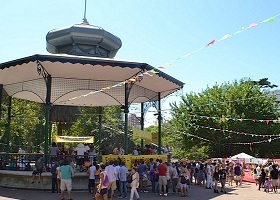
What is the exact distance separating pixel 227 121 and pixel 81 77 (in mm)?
22288

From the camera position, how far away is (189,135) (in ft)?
129

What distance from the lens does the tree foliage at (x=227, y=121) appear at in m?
37.5

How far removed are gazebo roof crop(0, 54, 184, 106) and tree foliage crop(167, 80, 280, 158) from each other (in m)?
16.1

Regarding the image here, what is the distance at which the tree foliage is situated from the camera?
123ft

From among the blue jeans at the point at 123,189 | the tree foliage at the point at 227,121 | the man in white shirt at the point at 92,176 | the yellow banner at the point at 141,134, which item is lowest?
the blue jeans at the point at 123,189

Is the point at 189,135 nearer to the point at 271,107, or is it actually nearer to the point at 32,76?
the point at 271,107

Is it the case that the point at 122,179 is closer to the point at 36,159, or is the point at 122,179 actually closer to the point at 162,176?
the point at 162,176

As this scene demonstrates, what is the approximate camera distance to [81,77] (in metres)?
19.5

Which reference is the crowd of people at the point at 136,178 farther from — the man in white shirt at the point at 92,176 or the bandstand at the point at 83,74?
the bandstand at the point at 83,74

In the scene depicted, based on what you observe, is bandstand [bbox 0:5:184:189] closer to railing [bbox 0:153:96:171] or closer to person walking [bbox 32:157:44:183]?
railing [bbox 0:153:96:171]

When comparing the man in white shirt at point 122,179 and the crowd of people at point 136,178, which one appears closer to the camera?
the crowd of people at point 136,178

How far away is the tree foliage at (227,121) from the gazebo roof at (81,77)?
1613cm

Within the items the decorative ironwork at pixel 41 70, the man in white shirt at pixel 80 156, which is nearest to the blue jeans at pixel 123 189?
the man in white shirt at pixel 80 156

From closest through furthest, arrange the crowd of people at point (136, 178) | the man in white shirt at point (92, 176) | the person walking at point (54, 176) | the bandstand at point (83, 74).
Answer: the crowd of people at point (136, 178) < the man in white shirt at point (92, 176) < the person walking at point (54, 176) < the bandstand at point (83, 74)
